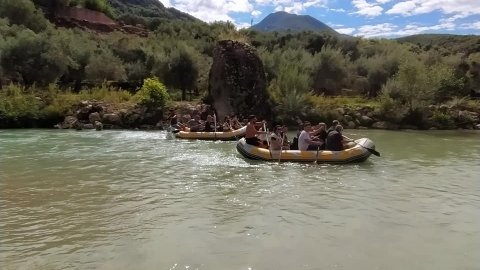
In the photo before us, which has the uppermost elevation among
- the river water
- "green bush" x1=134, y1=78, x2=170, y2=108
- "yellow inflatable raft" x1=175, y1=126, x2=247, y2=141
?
"green bush" x1=134, y1=78, x2=170, y2=108

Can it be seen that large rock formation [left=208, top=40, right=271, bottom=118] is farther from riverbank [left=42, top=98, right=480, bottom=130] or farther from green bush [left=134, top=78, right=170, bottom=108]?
green bush [left=134, top=78, right=170, bottom=108]

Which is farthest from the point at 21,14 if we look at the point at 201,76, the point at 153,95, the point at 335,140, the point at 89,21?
the point at 335,140

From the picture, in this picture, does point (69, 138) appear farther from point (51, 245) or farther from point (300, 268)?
point (300, 268)

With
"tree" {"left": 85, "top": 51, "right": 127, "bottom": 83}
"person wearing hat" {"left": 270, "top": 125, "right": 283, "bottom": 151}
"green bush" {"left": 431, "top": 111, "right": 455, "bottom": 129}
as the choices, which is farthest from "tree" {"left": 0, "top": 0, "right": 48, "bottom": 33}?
"person wearing hat" {"left": 270, "top": 125, "right": 283, "bottom": 151}

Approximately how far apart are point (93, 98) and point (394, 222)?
24.4 metres

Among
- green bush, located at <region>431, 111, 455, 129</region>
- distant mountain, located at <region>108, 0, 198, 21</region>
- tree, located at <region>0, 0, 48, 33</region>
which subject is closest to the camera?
green bush, located at <region>431, 111, 455, 129</region>

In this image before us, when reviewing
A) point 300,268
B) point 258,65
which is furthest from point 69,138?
point 300,268

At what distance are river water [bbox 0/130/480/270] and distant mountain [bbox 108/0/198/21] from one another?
9824 centimetres

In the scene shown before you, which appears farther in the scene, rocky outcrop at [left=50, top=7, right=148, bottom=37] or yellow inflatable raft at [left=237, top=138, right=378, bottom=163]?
rocky outcrop at [left=50, top=7, right=148, bottom=37]

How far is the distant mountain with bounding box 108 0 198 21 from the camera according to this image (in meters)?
112

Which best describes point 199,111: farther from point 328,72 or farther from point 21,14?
point 21,14

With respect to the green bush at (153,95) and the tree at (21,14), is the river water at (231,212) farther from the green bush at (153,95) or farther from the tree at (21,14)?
the tree at (21,14)

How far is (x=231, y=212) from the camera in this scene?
403 inches

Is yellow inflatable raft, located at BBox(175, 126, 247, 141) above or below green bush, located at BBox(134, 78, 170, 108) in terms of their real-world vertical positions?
below
